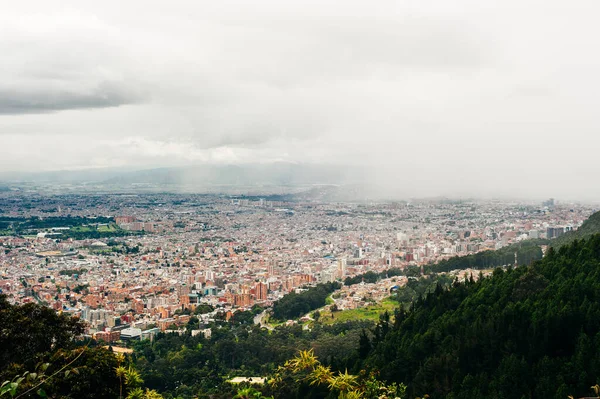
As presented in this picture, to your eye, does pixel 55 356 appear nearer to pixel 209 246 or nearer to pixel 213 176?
pixel 209 246

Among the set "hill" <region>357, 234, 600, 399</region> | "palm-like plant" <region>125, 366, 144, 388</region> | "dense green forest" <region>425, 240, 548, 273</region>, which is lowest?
"dense green forest" <region>425, 240, 548, 273</region>

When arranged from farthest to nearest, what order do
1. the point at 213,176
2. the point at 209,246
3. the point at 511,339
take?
the point at 213,176 → the point at 209,246 → the point at 511,339

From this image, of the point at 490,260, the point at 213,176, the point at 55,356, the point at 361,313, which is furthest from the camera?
the point at 213,176

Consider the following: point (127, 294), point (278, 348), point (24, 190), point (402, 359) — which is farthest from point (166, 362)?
point (24, 190)

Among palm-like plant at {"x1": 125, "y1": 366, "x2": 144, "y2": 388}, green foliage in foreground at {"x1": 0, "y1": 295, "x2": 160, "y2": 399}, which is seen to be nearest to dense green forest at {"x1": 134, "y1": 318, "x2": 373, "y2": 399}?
green foliage in foreground at {"x1": 0, "y1": 295, "x2": 160, "y2": 399}

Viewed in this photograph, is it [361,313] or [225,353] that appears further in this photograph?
[361,313]

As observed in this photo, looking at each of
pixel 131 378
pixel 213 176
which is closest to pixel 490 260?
pixel 131 378

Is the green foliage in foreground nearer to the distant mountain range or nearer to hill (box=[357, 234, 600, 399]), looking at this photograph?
hill (box=[357, 234, 600, 399])

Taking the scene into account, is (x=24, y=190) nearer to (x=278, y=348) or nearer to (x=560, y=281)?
(x=278, y=348)

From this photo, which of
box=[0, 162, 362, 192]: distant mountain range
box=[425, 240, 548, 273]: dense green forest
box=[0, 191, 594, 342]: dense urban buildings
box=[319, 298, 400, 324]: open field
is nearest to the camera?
box=[319, 298, 400, 324]: open field
